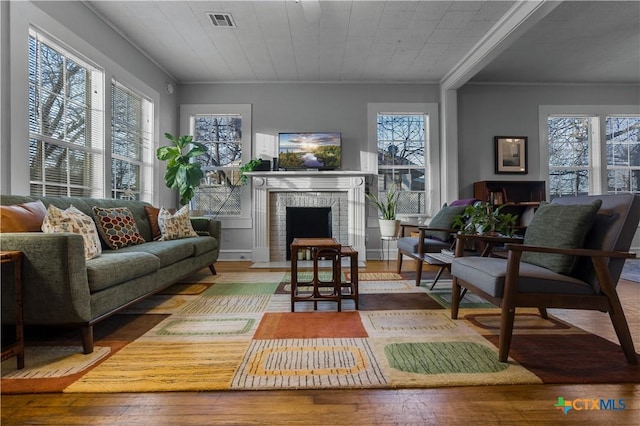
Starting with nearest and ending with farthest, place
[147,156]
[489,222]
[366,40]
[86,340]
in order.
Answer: [86,340]
[489,222]
[366,40]
[147,156]

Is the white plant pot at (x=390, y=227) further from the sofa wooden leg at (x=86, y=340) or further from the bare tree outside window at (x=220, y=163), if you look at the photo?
the sofa wooden leg at (x=86, y=340)

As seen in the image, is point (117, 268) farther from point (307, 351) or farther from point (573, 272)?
point (573, 272)

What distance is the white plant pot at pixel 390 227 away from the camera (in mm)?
4789

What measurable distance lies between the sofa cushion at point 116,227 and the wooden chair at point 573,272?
2821mm

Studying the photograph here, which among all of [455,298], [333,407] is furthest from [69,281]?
[455,298]

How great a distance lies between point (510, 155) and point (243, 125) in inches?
170

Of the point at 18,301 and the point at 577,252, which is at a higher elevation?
the point at 577,252

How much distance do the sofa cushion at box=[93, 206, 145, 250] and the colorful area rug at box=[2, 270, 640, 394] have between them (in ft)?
1.97

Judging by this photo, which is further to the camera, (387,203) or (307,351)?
(387,203)

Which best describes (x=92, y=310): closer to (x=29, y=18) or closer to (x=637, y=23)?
(x=29, y=18)

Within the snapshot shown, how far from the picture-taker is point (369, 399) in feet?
4.40

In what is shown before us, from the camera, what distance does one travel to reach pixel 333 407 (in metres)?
1.29

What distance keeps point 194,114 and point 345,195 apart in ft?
9.02

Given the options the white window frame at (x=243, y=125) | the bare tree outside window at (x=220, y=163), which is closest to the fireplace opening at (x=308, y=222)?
the white window frame at (x=243, y=125)
